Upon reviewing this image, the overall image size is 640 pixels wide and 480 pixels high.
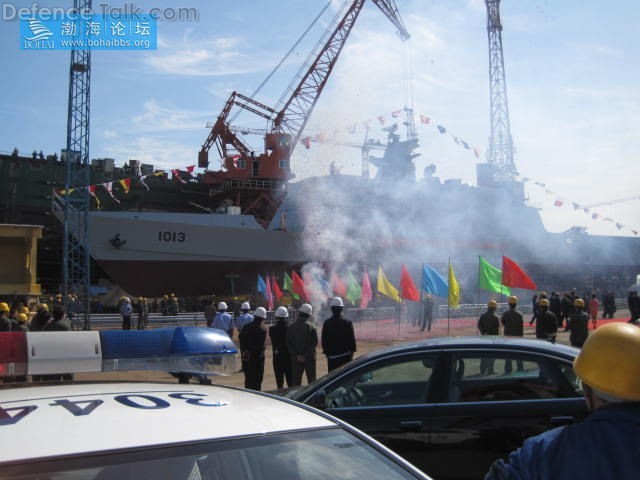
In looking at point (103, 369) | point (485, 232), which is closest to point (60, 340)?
point (103, 369)

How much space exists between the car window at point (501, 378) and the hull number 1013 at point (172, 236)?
25969mm

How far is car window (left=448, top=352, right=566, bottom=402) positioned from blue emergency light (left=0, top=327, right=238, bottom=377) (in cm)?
165

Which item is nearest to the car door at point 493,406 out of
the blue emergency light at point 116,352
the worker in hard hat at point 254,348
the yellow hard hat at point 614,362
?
the blue emergency light at point 116,352

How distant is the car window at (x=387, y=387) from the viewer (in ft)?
14.3

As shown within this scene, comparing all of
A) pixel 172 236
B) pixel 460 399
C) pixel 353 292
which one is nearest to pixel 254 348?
pixel 460 399

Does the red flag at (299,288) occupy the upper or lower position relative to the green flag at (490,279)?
lower

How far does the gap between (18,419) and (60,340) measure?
1.85m

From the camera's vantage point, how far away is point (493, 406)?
4094mm

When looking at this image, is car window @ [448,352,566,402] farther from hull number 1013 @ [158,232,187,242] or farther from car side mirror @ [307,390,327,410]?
hull number 1013 @ [158,232,187,242]

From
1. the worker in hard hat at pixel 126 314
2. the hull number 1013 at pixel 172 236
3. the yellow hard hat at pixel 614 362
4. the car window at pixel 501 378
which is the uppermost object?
the hull number 1013 at pixel 172 236

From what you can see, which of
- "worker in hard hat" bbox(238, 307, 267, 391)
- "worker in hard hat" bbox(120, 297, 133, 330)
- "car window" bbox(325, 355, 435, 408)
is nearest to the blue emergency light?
"car window" bbox(325, 355, 435, 408)

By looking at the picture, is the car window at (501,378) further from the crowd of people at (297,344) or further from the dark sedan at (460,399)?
the crowd of people at (297,344)

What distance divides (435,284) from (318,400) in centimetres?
1265

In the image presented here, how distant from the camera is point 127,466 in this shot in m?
1.70
